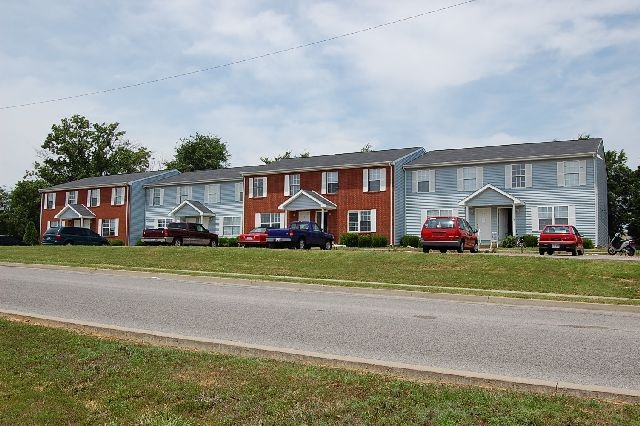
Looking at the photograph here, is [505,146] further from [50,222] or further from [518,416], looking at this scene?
[50,222]

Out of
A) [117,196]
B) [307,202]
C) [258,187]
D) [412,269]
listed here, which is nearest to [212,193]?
[258,187]

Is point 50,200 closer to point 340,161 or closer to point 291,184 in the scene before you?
point 291,184

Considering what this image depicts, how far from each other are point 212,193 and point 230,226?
12.2 ft

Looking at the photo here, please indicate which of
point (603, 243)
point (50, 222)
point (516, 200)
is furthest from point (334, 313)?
point (50, 222)

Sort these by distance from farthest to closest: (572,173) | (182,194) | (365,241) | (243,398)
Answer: (182,194), (365,241), (572,173), (243,398)

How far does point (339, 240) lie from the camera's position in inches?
1603

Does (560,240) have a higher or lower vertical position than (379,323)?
higher

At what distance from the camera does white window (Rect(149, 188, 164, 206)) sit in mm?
54312

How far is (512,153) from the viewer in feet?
126

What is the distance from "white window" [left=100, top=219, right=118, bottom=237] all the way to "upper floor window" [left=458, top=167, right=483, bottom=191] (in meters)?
32.9

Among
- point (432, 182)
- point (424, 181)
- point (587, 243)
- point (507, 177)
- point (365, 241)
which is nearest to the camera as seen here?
point (587, 243)

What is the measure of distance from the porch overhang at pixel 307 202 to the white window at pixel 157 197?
16.2 m

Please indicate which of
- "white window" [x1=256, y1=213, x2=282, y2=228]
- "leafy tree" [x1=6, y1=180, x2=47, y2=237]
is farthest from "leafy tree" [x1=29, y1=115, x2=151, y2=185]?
"white window" [x1=256, y1=213, x2=282, y2=228]

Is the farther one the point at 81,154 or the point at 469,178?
the point at 81,154
